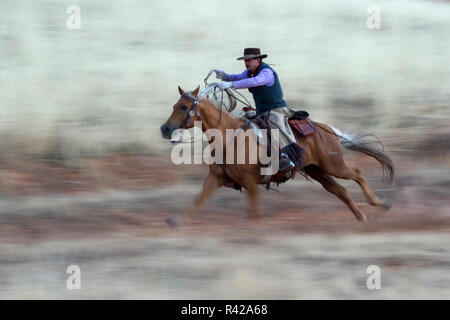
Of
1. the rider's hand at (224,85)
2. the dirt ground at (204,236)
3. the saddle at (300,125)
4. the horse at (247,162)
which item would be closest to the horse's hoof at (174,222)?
the horse at (247,162)

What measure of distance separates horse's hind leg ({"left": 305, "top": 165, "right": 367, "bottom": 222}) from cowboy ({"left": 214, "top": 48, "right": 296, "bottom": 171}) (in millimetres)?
902

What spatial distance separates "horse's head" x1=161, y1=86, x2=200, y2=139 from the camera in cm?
821

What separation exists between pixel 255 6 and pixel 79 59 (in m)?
5.52

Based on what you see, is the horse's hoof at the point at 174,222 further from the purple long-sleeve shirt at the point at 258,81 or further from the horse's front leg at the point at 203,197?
the purple long-sleeve shirt at the point at 258,81

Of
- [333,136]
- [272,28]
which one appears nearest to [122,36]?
[272,28]

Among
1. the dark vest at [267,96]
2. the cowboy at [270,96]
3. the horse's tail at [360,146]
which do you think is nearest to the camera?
the cowboy at [270,96]

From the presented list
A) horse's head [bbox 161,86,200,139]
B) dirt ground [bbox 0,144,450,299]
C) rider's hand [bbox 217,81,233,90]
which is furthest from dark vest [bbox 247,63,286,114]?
dirt ground [bbox 0,144,450,299]

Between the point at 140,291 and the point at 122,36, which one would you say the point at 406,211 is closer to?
the point at 140,291

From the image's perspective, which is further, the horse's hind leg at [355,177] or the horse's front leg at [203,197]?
the horse's hind leg at [355,177]

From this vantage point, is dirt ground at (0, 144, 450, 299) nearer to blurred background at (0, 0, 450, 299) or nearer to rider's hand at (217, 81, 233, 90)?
blurred background at (0, 0, 450, 299)

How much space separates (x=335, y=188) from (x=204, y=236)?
2.20m

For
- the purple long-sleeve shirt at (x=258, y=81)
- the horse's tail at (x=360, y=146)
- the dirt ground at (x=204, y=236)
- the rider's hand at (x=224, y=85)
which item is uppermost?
the purple long-sleeve shirt at (x=258, y=81)

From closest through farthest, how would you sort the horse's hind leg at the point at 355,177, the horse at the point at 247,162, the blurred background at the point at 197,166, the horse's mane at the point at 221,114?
the blurred background at the point at 197,166, the horse at the point at 247,162, the horse's mane at the point at 221,114, the horse's hind leg at the point at 355,177

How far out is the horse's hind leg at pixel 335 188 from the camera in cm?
976
